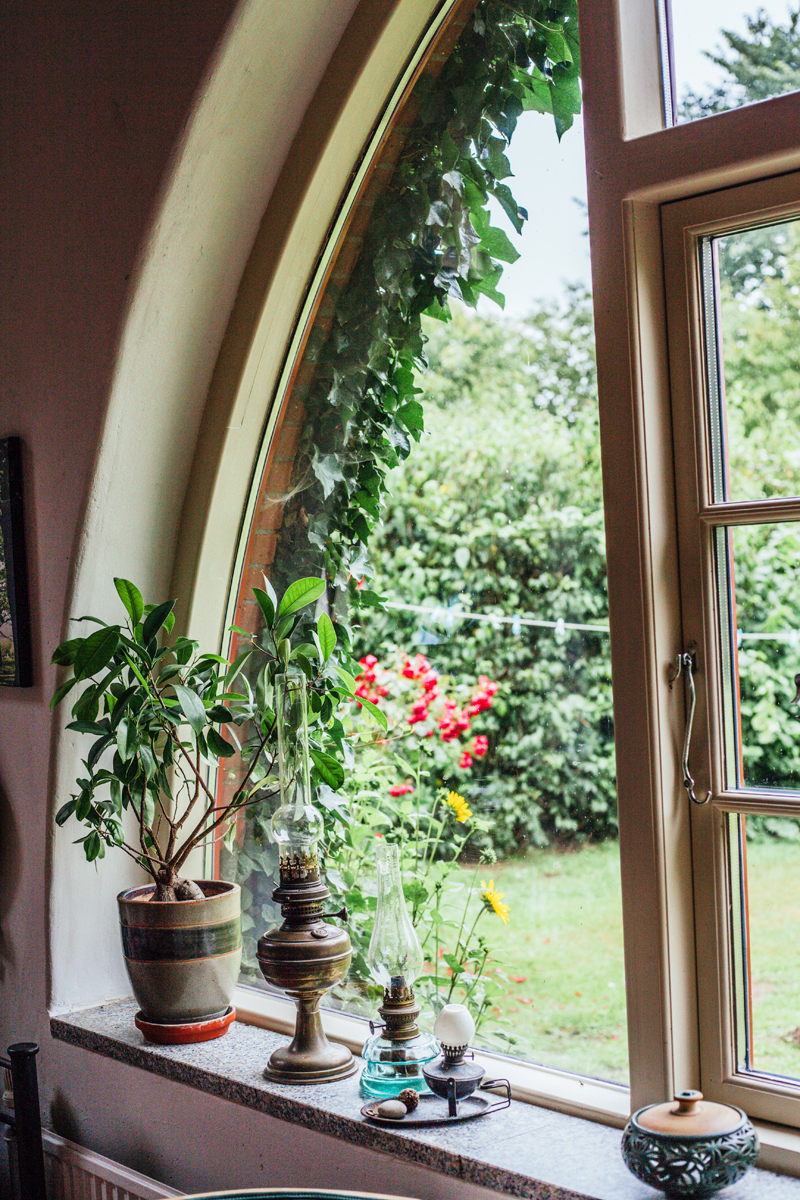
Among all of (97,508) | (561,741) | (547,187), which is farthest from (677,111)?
(97,508)

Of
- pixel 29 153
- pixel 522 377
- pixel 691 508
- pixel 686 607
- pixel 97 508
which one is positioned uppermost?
pixel 29 153

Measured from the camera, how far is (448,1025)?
1711mm

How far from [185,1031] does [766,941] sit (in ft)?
3.77

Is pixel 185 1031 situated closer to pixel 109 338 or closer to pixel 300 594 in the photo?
pixel 300 594

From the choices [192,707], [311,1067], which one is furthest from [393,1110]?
[192,707]

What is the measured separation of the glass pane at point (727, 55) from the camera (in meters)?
1.53

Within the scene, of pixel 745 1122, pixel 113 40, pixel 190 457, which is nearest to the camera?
pixel 745 1122

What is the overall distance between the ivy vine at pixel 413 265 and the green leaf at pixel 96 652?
48cm

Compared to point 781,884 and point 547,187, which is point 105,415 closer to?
point 547,187

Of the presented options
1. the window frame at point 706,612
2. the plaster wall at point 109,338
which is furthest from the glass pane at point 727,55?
the plaster wall at point 109,338

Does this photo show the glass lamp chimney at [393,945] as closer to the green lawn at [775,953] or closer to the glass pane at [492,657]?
the glass pane at [492,657]

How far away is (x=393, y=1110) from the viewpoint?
170cm

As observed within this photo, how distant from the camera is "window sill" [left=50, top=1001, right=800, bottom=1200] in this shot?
1480 mm

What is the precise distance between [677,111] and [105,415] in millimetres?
1235
